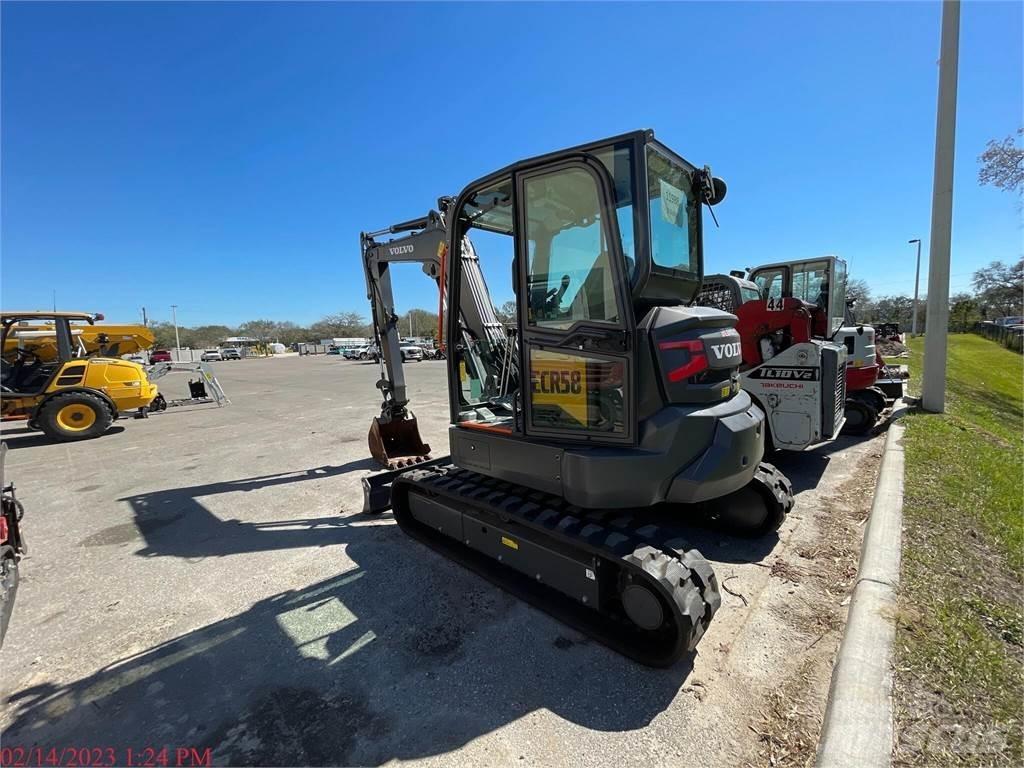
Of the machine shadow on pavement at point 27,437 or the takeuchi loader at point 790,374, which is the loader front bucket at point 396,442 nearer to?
the takeuchi loader at point 790,374

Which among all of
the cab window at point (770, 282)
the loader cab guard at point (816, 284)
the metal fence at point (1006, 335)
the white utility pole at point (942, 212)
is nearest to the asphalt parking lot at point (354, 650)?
the loader cab guard at point (816, 284)

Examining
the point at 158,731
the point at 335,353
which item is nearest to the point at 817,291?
the point at 158,731

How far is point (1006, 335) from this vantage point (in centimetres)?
3862

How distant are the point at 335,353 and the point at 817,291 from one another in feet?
203

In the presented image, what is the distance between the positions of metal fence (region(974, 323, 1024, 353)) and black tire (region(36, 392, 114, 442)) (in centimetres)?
5238

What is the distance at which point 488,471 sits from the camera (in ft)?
11.1

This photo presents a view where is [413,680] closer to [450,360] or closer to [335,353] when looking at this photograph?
[450,360]

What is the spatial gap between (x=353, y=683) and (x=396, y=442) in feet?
12.9

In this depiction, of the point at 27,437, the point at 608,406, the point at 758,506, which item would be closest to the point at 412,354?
the point at 27,437

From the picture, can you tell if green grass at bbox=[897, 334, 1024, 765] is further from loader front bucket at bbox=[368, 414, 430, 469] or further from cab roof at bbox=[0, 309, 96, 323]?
cab roof at bbox=[0, 309, 96, 323]

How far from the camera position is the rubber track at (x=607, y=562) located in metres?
2.37

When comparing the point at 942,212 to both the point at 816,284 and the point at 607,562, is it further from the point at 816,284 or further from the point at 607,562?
the point at 607,562

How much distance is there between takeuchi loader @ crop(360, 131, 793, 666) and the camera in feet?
8.50

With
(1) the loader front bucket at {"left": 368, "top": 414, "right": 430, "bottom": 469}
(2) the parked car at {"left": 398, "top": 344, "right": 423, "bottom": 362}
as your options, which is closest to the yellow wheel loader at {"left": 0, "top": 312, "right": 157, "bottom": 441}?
(1) the loader front bucket at {"left": 368, "top": 414, "right": 430, "bottom": 469}
